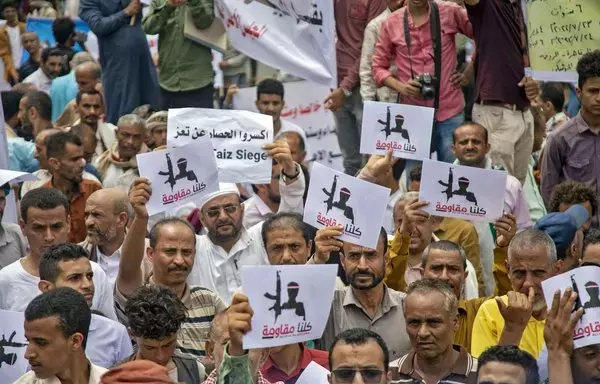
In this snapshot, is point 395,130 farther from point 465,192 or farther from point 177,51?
point 177,51

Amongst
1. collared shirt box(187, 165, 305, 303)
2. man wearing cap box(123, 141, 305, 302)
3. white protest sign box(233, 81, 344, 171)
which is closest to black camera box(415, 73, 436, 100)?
man wearing cap box(123, 141, 305, 302)

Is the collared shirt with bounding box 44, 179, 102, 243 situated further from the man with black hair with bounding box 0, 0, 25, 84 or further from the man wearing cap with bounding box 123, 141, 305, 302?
the man with black hair with bounding box 0, 0, 25, 84

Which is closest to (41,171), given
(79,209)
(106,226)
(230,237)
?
(79,209)

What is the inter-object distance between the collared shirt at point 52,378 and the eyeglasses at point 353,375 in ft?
3.77

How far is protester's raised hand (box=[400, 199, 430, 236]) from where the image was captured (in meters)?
10.3

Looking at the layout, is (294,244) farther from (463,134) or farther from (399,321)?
(463,134)

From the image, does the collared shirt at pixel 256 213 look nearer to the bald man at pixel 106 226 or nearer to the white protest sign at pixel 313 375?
the bald man at pixel 106 226

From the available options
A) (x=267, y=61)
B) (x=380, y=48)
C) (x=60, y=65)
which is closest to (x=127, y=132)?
(x=267, y=61)

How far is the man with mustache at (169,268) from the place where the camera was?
31.3 ft

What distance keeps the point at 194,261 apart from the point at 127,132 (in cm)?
297

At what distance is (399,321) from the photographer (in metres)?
9.73

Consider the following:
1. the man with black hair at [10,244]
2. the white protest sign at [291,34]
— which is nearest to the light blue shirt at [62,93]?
the white protest sign at [291,34]

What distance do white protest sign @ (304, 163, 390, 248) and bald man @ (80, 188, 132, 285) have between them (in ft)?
4.99

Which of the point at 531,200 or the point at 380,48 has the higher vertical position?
the point at 380,48
